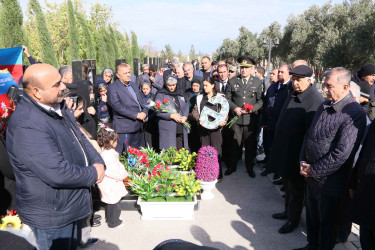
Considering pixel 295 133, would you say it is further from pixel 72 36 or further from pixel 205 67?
pixel 72 36

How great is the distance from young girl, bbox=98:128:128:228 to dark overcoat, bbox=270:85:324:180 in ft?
7.33

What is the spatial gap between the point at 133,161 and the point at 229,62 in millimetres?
5820

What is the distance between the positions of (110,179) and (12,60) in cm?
237

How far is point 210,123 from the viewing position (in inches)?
223

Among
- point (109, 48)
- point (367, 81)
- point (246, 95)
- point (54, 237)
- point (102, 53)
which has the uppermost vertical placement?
point (109, 48)

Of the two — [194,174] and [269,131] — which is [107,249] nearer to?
[194,174]

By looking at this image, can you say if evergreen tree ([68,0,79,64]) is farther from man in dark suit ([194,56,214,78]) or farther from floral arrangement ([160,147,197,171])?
floral arrangement ([160,147,197,171])

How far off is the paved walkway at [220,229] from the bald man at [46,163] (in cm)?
160

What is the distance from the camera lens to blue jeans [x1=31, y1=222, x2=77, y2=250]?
234 cm

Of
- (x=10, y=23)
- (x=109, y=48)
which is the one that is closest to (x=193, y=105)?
(x=10, y=23)

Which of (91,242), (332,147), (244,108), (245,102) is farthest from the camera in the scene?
(245,102)

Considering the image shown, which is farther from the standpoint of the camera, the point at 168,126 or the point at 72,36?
the point at 72,36

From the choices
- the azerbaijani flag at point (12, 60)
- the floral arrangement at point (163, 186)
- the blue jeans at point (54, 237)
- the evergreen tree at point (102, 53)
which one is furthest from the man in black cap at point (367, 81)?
the evergreen tree at point (102, 53)

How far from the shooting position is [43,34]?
14.8 metres
